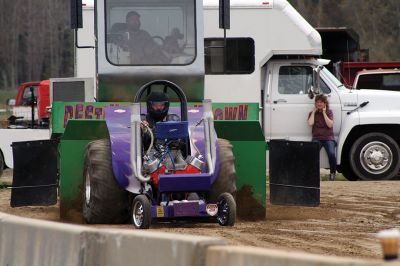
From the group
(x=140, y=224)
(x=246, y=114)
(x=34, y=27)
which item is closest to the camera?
(x=140, y=224)

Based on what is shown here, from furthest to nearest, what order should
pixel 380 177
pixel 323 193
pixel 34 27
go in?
1. pixel 34 27
2. pixel 380 177
3. pixel 323 193

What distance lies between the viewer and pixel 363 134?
2138 centimetres

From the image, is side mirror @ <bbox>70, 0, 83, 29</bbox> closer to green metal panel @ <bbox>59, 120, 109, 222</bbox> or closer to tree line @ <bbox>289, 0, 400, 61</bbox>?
green metal panel @ <bbox>59, 120, 109, 222</bbox>

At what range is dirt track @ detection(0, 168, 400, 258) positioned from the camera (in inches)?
413

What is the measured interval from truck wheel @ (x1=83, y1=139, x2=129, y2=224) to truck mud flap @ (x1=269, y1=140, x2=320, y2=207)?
2144 millimetres

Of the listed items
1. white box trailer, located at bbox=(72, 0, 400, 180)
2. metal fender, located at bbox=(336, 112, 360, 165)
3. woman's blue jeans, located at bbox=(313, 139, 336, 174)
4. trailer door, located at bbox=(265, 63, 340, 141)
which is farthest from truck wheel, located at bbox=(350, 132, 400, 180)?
trailer door, located at bbox=(265, 63, 340, 141)

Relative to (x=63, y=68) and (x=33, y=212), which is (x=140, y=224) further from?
(x=63, y=68)

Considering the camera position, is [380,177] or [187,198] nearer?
[187,198]

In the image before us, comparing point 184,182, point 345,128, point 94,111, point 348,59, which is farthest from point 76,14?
point 348,59

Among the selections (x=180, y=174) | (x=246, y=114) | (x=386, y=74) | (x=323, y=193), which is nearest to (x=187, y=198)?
(x=180, y=174)

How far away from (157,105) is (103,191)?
106 centimetres

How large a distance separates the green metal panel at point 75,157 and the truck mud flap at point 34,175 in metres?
0.49

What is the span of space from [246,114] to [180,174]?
257 cm

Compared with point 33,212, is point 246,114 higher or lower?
higher
